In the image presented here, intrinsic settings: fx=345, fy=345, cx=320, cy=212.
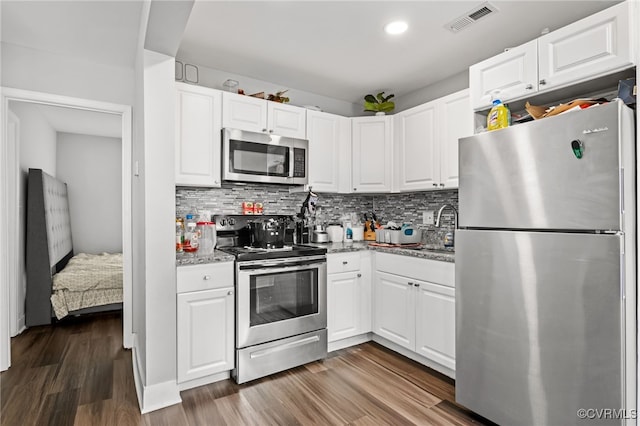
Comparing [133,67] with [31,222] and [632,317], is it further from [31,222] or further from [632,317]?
Result: [632,317]

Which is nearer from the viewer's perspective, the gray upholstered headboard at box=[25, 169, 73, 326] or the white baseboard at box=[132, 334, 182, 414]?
the white baseboard at box=[132, 334, 182, 414]

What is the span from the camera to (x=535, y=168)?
1716mm

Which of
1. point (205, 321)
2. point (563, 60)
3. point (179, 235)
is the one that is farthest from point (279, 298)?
point (563, 60)

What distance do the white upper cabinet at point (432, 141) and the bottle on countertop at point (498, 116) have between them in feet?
1.39

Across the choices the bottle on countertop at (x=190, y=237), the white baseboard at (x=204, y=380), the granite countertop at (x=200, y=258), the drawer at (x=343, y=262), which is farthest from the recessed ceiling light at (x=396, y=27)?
the white baseboard at (x=204, y=380)

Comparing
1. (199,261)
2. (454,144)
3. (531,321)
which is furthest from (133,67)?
(531,321)

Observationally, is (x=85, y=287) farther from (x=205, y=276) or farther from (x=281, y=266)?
(x=281, y=266)

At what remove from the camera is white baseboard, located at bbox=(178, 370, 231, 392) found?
90.7 inches

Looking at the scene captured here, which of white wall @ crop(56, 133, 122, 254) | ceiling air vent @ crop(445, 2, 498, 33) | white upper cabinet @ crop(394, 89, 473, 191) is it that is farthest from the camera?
white wall @ crop(56, 133, 122, 254)

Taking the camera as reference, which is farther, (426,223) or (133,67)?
(426,223)

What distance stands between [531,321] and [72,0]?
10.2ft

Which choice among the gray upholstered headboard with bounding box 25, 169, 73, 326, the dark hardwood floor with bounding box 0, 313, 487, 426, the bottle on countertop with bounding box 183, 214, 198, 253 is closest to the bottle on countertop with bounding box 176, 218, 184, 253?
the bottle on countertop with bounding box 183, 214, 198, 253

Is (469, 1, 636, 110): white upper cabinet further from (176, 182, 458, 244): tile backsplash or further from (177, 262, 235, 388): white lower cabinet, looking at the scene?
(177, 262, 235, 388): white lower cabinet

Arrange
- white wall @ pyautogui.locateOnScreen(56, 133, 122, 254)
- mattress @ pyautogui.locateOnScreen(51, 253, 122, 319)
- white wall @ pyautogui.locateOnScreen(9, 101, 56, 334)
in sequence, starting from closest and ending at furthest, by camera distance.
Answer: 1. white wall @ pyautogui.locateOnScreen(9, 101, 56, 334)
2. mattress @ pyautogui.locateOnScreen(51, 253, 122, 319)
3. white wall @ pyautogui.locateOnScreen(56, 133, 122, 254)
